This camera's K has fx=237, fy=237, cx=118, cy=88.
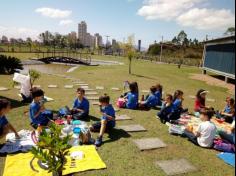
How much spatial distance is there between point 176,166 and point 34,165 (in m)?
3.17

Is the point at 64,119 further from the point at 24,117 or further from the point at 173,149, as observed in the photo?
the point at 173,149

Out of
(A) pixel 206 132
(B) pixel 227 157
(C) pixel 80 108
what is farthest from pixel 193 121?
(C) pixel 80 108

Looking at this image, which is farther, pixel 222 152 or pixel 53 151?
pixel 222 152

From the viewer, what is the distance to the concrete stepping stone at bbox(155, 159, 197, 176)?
17.0ft

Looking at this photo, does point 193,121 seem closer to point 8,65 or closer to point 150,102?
point 150,102

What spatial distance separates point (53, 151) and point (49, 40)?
11186cm

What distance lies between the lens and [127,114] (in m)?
9.49

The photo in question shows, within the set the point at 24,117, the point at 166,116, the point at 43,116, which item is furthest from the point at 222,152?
the point at 24,117

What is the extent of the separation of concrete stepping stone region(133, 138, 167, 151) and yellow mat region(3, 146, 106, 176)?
4.35 ft

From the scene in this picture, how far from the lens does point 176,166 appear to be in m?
5.41

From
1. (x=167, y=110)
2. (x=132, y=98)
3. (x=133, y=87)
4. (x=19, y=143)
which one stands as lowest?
(x=19, y=143)

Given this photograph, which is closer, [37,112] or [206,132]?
[206,132]

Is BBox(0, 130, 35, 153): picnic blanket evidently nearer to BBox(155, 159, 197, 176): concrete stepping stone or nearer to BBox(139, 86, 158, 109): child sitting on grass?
BBox(155, 159, 197, 176): concrete stepping stone

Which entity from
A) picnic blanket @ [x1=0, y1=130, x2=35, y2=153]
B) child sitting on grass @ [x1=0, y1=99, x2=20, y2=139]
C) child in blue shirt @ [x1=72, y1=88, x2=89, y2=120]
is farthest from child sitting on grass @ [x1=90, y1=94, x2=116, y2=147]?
child sitting on grass @ [x1=0, y1=99, x2=20, y2=139]
